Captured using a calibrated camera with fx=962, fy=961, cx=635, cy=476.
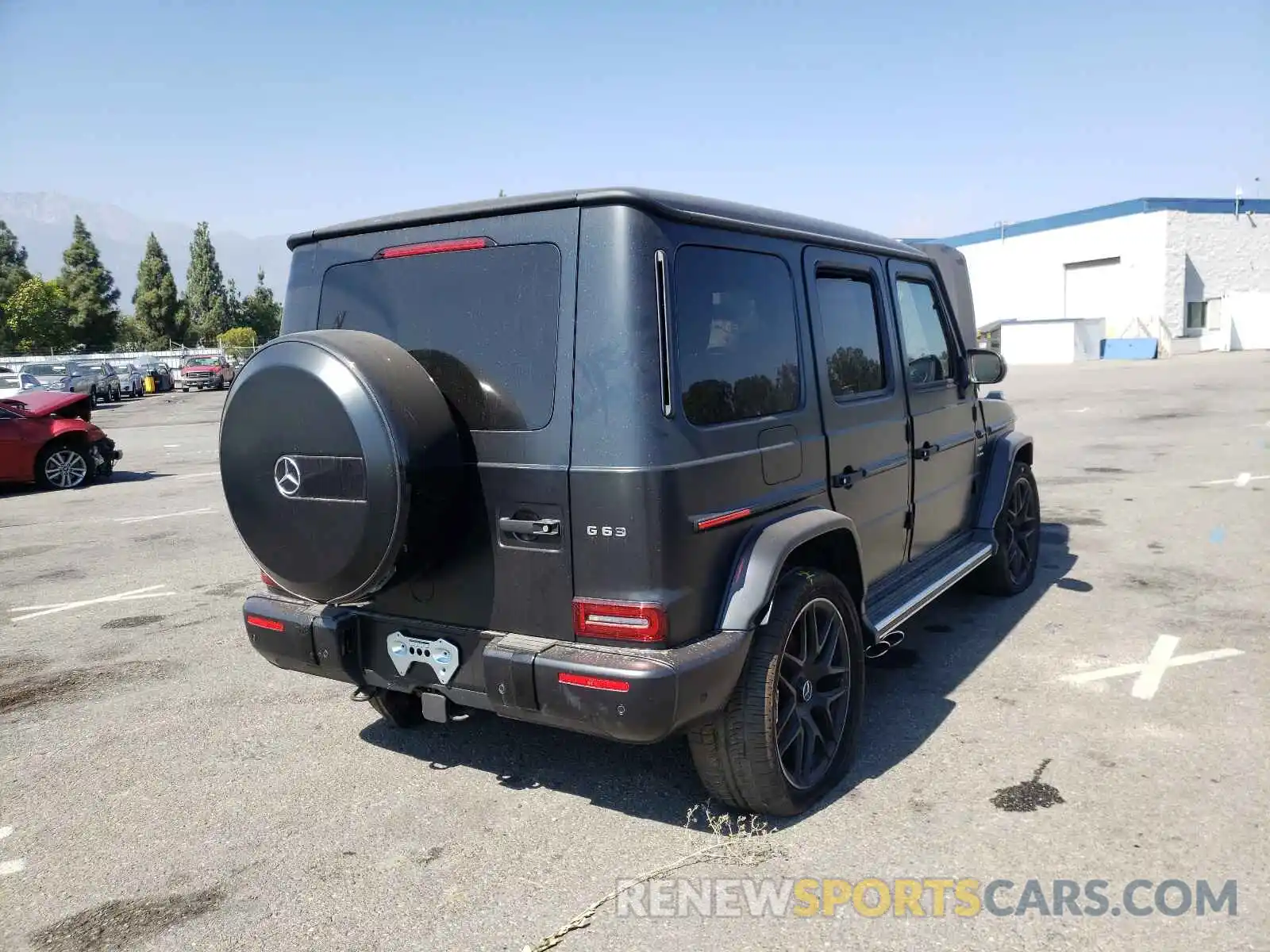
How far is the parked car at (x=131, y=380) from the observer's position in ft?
127

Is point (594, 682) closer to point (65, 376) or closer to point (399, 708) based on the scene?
→ point (399, 708)

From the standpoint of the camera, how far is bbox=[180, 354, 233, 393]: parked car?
137 feet

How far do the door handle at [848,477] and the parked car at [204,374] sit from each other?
1641 inches

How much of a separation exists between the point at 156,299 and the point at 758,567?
2886 inches

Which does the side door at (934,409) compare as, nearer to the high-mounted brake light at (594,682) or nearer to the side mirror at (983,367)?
the side mirror at (983,367)

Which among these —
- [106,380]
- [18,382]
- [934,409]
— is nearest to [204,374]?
[106,380]

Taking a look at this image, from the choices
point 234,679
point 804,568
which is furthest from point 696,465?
point 234,679

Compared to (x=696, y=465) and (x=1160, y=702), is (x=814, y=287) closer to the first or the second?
(x=696, y=465)

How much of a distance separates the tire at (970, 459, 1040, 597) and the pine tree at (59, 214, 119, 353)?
64.9 m

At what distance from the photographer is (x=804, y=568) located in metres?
3.54

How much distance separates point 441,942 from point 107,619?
466 cm

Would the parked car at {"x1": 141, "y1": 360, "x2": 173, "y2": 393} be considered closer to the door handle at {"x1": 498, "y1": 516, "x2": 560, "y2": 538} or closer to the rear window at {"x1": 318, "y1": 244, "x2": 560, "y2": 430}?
the rear window at {"x1": 318, "y1": 244, "x2": 560, "y2": 430}

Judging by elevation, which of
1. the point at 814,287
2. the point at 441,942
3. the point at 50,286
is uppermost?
the point at 50,286

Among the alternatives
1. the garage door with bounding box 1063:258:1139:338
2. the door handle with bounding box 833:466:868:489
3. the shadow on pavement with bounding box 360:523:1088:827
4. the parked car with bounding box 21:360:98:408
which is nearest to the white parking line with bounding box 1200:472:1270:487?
the shadow on pavement with bounding box 360:523:1088:827
